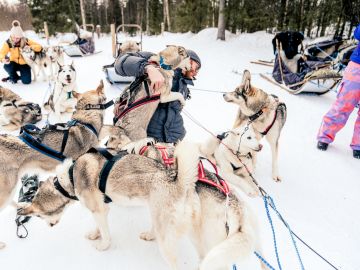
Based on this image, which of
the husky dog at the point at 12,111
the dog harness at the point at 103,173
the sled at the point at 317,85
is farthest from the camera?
the sled at the point at 317,85

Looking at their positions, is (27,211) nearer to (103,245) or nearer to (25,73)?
(103,245)

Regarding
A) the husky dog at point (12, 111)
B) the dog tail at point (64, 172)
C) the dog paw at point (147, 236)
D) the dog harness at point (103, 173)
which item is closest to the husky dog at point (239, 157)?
the dog paw at point (147, 236)

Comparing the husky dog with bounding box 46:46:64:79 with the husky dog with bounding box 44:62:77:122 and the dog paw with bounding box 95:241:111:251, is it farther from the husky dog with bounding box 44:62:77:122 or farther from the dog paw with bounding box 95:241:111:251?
the dog paw with bounding box 95:241:111:251

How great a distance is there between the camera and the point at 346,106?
9.90 feet

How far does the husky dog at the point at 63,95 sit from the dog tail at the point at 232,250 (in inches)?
129

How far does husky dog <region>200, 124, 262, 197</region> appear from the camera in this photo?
2.25m

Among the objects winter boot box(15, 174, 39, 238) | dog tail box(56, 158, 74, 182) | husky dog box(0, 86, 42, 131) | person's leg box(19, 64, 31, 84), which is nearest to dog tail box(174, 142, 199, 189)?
dog tail box(56, 158, 74, 182)

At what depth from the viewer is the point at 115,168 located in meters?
1.52

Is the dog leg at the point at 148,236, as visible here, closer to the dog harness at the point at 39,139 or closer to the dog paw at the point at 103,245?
the dog paw at the point at 103,245

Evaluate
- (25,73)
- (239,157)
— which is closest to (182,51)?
(239,157)

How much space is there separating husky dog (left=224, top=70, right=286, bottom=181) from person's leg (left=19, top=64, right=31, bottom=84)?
521cm

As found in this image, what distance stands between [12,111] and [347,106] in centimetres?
388

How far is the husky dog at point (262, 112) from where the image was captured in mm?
2576

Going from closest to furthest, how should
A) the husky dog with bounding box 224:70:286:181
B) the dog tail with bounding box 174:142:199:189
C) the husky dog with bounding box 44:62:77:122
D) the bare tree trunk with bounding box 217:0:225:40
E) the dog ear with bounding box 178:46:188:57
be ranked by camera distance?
the dog tail with bounding box 174:142:199:189
the dog ear with bounding box 178:46:188:57
the husky dog with bounding box 224:70:286:181
the husky dog with bounding box 44:62:77:122
the bare tree trunk with bounding box 217:0:225:40
